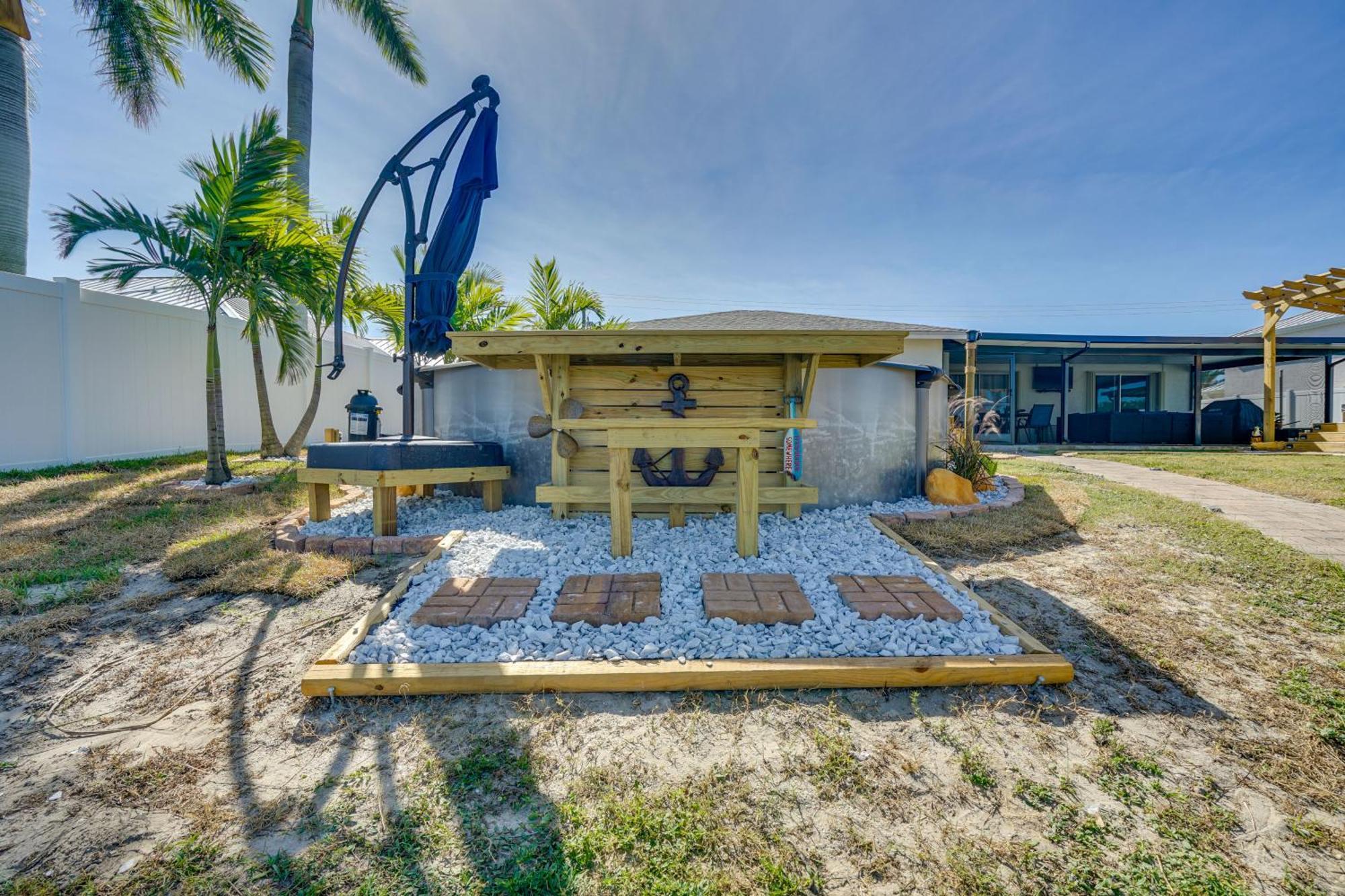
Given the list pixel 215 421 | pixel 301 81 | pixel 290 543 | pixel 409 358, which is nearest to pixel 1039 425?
pixel 409 358

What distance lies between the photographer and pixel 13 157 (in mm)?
6434

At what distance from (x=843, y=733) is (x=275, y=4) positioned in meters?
12.3

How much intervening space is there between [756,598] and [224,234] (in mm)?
6634

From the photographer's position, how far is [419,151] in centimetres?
421

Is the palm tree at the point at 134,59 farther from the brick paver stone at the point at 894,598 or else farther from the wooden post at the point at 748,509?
the brick paver stone at the point at 894,598

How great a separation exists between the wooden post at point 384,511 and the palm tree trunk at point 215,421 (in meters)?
3.26

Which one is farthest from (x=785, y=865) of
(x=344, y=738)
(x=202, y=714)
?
(x=202, y=714)

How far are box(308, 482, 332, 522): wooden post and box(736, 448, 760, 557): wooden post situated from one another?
314 cm

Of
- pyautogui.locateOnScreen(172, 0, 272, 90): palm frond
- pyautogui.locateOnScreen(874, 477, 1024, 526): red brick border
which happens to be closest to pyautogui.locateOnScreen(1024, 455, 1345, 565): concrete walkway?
pyautogui.locateOnScreen(874, 477, 1024, 526): red brick border

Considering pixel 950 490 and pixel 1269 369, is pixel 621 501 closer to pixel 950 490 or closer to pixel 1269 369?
pixel 950 490

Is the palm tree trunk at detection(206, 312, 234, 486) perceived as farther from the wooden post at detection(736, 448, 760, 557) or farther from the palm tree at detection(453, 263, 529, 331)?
the wooden post at detection(736, 448, 760, 557)

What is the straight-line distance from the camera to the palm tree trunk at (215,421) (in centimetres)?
550

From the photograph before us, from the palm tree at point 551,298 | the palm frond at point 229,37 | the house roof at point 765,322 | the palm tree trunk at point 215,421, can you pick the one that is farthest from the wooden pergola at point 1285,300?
the palm frond at point 229,37

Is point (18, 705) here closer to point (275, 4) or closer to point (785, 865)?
point (785, 865)
